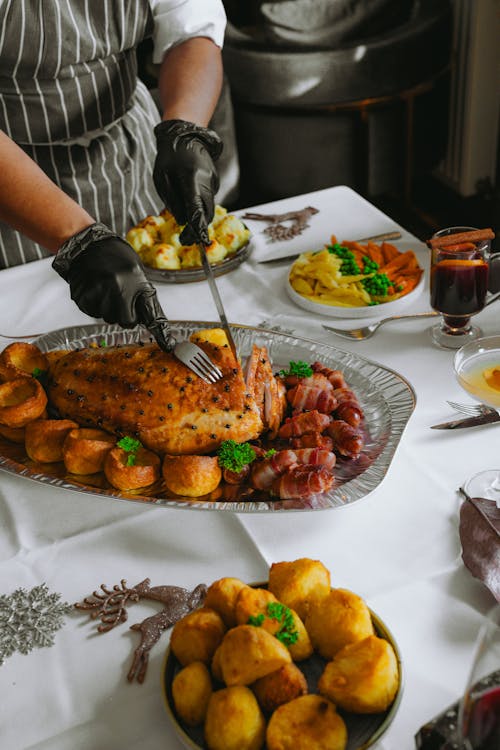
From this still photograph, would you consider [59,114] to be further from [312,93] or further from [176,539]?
[312,93]

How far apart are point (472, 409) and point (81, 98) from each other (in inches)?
55.0

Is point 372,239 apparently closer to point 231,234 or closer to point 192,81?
point 231,234

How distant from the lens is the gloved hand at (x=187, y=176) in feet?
5.46

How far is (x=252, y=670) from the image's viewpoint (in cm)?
82

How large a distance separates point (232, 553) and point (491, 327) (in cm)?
83

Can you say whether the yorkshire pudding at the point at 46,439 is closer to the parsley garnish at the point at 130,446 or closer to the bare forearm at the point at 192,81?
the parsley garnish at the point at 130,446

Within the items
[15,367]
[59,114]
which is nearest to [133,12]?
[59,114]

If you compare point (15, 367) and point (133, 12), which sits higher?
point (133, 12)

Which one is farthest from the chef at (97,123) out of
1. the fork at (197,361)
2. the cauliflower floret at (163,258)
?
the fork at (197,361)

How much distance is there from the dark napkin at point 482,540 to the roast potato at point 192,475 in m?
0.40

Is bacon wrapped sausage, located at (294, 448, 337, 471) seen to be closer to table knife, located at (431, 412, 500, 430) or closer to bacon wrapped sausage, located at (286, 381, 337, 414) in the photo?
bacon wrapped sausage, located at (286, 381, 337, 414)

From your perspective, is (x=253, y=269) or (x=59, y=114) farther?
(x=59, y=114)

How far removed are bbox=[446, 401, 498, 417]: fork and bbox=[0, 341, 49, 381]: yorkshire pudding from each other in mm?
804

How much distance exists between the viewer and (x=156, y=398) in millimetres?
1374
